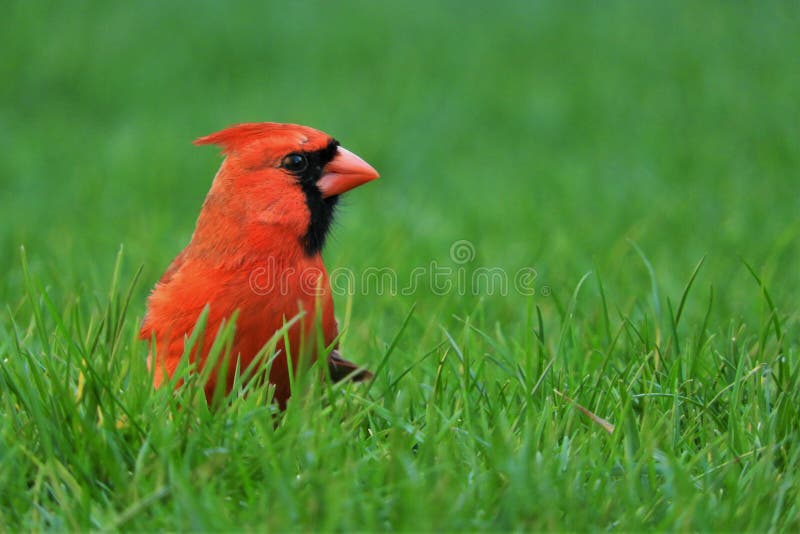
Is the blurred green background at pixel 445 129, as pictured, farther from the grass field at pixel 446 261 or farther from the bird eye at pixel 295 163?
the bird eye at pixel 295 163

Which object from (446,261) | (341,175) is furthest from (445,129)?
(341,175)

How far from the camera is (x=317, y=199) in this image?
3.29 meters

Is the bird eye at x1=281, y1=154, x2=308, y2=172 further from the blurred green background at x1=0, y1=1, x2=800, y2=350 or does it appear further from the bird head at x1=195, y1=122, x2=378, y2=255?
the blurred green background at x1=0, y1=1, x2=800, y2=350

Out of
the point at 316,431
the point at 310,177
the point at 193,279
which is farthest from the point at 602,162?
the point at 316,431

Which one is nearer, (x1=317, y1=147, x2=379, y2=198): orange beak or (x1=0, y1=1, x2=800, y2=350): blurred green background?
(x1=317, y1=147, x2=379, y2=198): orange beak

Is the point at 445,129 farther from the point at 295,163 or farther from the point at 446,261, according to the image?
the point at 295,163

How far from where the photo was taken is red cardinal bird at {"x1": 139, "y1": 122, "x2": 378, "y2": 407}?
2865 mm

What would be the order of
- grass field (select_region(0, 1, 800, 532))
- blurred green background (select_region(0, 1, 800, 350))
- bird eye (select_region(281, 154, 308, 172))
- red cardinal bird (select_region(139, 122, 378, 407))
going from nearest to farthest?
grass field (select_region(0, 1, 800, 532)) → red cardinal bird (select_region(139, 122, 378, 407)) → bird eye (select_region(281, 154, 308, 172)) → blurred green background (select_region(0, 1, 800, 350))

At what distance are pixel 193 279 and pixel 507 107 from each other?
5737 mm

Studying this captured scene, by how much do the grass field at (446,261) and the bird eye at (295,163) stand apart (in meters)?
0.27

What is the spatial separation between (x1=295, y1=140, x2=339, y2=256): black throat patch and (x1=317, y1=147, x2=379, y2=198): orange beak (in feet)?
0.06

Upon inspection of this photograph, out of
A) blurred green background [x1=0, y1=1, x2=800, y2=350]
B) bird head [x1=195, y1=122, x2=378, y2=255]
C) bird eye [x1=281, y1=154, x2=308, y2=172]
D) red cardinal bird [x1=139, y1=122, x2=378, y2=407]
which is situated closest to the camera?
red cardinal bird [x1=139, y1=122, x2=378, y2=407]

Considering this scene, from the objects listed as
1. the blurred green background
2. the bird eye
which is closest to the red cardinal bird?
the bird eye

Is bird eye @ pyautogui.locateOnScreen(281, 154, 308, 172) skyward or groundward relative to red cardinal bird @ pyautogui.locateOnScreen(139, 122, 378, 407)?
skyward
